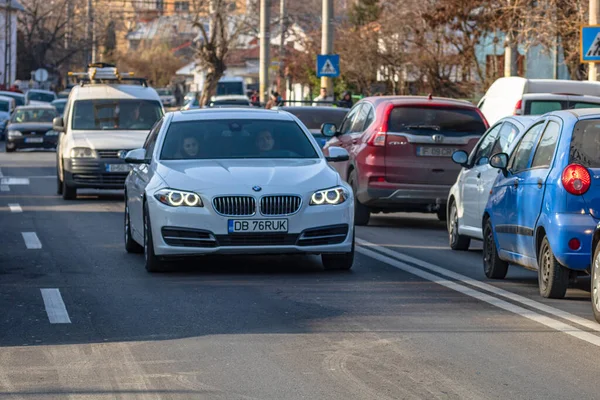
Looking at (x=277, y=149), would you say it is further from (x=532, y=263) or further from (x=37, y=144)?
(x=37, y=144)

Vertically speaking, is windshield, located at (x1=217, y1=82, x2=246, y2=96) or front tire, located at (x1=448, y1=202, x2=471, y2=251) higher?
windshield, located at (x1=217, y1=82, x2=246, y2=96)

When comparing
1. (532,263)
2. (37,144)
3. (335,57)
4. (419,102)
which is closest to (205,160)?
(532,263)

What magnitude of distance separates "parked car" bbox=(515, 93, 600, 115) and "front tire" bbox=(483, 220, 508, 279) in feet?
27.7

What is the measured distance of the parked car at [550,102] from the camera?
20641 millimetres

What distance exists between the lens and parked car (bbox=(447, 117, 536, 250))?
1388 cm

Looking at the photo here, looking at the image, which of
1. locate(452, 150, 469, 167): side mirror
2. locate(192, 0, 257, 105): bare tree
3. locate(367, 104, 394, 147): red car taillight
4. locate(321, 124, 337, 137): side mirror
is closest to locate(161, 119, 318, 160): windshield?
locate(452, 150, 469, 167): side mirror

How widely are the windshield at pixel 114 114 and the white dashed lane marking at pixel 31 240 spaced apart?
7.13 m

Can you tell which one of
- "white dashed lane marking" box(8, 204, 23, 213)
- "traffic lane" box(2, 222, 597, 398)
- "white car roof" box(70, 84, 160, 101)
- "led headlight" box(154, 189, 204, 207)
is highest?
"white car roof" box(70, 84, 160, 101)

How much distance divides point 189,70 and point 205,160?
106353 millimetres

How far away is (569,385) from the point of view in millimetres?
7320

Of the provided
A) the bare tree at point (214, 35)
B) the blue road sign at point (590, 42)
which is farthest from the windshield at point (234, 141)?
the bare tree at point (214, 35)

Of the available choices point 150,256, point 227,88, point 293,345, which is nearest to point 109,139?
point 150,256

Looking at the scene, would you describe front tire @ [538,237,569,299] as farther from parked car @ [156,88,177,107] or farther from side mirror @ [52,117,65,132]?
parked car @ [156,88,177,107]

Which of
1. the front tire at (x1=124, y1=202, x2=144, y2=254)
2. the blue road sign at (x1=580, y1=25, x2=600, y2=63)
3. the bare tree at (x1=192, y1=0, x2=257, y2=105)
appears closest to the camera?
the front tire at (x1=124, y1=202, x2=144, y2=254)
